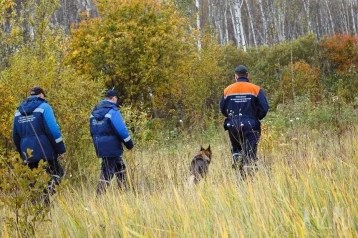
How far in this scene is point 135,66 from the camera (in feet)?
67.4

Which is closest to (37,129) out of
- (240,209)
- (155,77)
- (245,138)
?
(245,138)

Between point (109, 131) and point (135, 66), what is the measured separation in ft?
43.3

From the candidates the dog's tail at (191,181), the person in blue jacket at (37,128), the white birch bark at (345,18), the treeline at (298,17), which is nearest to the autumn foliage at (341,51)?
the treeline at (298,17)

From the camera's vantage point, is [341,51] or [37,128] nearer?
[37,128]

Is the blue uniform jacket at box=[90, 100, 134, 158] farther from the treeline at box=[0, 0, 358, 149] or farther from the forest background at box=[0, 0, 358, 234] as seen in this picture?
the treeline at box=[0, 0, 358, 149]

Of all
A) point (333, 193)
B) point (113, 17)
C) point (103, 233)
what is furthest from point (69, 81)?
point (113, 17)

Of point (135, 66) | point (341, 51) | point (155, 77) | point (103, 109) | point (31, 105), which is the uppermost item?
point (135, 66)

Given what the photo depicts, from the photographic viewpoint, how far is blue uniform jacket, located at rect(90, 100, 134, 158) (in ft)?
24.4

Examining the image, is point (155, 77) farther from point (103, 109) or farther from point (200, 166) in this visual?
point (200, 166)

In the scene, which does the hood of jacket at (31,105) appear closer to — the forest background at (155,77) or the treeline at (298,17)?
the forest background at (155,77)

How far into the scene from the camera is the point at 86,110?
945 cm

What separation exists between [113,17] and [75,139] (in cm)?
1303

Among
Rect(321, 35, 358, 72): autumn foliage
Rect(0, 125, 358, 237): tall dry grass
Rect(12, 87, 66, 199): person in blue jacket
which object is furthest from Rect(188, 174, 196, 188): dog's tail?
Rect(321, 35, 358, 72): autumn foliage

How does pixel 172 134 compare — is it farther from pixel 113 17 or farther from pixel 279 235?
pixel 279 235
